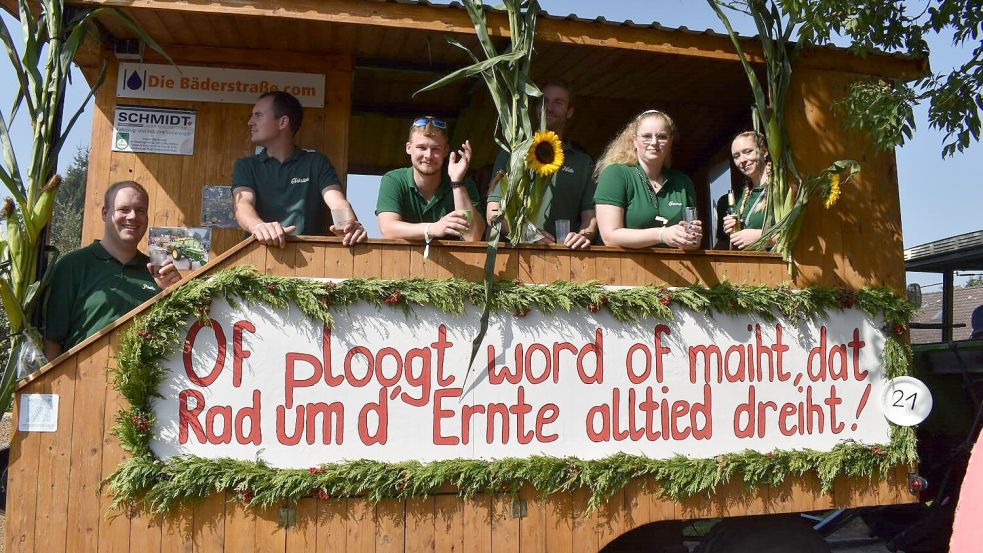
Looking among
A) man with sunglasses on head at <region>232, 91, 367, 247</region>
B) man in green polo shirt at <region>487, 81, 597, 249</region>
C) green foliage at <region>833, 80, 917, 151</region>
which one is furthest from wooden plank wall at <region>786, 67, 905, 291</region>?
man with sunglasses on head at <region>232, 91, 367, 247</region>

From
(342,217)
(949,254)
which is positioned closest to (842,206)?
(949,254)

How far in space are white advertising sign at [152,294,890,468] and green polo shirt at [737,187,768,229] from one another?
641 mm

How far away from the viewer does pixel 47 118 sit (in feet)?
11.6

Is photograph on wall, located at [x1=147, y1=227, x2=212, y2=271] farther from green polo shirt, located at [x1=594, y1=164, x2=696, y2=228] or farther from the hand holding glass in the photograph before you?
green polo shirt, located at [x1=594, y1=164, x2=696, y2=228]

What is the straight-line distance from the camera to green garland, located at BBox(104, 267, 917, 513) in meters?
3.30

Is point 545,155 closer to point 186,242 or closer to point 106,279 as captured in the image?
point 106,279

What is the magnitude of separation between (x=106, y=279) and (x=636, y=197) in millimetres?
2673

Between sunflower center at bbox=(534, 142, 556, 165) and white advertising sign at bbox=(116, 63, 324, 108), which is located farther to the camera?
white advertising sign at bbox=(116, 63, 324, 108)

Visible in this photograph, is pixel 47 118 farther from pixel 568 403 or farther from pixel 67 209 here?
pixel 67 209

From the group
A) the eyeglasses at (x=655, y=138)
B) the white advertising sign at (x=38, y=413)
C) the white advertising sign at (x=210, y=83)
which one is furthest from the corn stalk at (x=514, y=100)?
the white advertising sign at (x=38, y=413)

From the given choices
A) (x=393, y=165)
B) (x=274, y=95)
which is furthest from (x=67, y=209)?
(x=274, y=95)

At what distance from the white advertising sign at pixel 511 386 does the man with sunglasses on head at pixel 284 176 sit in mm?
875

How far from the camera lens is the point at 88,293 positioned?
360cm

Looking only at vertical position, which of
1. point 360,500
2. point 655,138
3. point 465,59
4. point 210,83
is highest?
point 465,59
